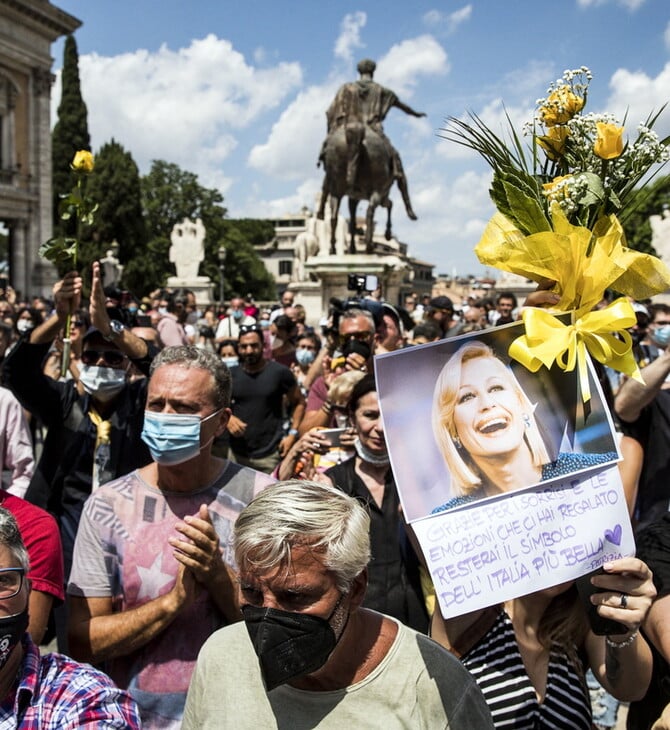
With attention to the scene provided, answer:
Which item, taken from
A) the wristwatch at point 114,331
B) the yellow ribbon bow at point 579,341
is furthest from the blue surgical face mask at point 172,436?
the wristwatch at point 114,331

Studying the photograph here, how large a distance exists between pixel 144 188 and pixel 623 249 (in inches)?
2788

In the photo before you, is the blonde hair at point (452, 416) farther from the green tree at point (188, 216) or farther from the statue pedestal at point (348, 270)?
the green tree at point (188, 216)

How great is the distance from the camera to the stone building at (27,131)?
1529 inches

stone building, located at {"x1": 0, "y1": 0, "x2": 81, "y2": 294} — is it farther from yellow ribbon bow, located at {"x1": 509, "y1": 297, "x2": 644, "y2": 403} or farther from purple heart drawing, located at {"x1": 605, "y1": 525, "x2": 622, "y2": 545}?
purple heart drawing, located at {"x1": 605, "y1": 525, "x2": 622, "y2": 545}

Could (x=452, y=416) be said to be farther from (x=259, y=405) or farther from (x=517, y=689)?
(x=259, y=405)

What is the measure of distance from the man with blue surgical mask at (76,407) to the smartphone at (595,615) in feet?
7.53

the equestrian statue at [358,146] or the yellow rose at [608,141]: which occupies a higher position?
the equestrian statue at [358,146]

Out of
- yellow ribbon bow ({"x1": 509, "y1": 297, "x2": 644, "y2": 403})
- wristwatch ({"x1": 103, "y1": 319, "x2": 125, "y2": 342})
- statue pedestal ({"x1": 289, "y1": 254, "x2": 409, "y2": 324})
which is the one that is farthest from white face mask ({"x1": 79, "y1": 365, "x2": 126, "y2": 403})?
statue pedestal ({"x1": 289, "y1": 254, "x2": 409, "y2": 324})

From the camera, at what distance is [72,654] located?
2.58 meters

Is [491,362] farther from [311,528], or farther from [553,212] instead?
[311,528]

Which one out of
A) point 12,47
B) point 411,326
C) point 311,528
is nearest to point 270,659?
point 311,528

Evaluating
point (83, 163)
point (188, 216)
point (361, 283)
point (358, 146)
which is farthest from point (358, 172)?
point (188, 216)

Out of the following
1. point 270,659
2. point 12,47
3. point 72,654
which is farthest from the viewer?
point 12,47

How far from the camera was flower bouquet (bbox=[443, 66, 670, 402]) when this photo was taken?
199 cm
